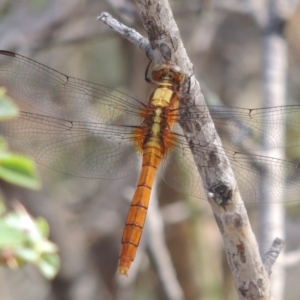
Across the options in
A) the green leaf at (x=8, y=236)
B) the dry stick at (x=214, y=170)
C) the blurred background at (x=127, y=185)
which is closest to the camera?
the dry stick at (x=214, y=170)

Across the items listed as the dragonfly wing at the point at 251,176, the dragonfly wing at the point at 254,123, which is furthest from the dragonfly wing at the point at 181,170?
the dragonfly wing at the point at 254,123

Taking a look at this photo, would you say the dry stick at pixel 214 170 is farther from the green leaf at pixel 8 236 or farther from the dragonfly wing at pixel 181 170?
the green leaf at pixel 8 236

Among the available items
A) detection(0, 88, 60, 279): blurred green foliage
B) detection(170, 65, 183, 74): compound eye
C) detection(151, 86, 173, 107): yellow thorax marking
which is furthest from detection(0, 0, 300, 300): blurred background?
detection(170, 65, 183, 74): compound eye

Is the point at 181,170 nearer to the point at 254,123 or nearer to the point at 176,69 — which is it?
the point at 254,123

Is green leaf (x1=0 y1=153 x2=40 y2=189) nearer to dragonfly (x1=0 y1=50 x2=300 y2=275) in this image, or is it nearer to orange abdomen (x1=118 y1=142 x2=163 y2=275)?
dragonfly (x1=0 y1=50 x2=300 y2=275)

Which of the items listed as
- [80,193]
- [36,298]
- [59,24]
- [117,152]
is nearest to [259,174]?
[117,152]

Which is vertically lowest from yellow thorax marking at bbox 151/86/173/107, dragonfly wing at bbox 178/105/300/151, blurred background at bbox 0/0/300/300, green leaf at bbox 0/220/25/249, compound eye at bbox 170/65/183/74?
green leaf at bbox 0/220/25/249

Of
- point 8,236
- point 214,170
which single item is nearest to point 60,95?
point 8,236
